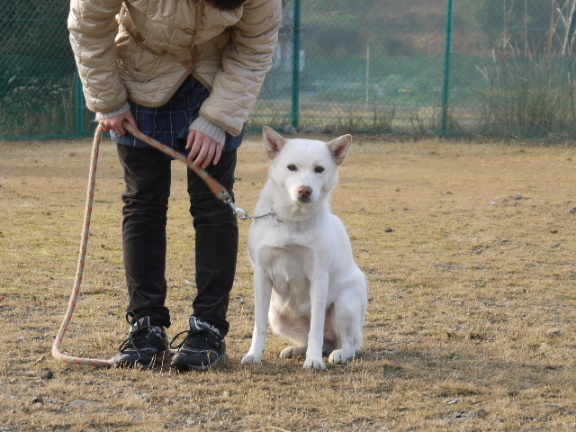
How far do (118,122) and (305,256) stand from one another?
0.88m

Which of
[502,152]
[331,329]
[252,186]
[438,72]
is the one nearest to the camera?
[331,329]

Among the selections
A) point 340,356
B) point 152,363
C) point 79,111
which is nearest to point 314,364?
point 340,356

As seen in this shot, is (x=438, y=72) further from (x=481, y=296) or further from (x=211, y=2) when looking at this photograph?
(x=211, y=2)

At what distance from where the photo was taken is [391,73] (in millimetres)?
13406

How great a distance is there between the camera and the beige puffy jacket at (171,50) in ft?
9.97

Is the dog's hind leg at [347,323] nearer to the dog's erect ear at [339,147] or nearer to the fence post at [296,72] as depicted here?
the dog's erect ear at [339,147]

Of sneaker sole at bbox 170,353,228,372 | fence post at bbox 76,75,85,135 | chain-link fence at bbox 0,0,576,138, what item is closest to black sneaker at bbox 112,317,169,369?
sneaker sole at bbox 170,353,228,372

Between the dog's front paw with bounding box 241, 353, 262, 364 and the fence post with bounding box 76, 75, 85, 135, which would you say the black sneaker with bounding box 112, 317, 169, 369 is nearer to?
the dog's front paw with bounding box 241, 353, 262, 364

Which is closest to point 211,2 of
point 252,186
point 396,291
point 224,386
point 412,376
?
point 224,386

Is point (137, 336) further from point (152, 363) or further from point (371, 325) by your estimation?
point (371, 325)

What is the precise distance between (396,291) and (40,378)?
218cm

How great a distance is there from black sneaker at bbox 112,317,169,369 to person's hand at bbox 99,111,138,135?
2.42ft

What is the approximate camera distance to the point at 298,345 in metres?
3.76

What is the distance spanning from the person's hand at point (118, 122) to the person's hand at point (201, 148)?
0.22 m
